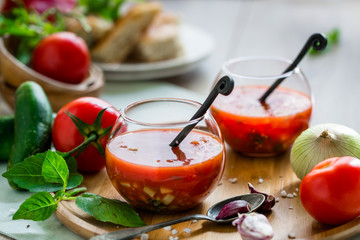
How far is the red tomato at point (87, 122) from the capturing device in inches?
85.0

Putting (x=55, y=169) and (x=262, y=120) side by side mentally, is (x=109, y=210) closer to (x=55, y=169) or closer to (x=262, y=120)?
(x=55, y=169)

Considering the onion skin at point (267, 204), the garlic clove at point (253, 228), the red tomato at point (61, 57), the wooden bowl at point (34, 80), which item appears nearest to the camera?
the garlic clove at point (253, 228)

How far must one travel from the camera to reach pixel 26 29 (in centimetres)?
301

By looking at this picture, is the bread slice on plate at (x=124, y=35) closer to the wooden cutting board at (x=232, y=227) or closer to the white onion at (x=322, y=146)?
the wooden cutting board at (x=232, y=227)

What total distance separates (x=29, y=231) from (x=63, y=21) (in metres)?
1.81

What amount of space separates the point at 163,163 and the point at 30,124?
764 mm

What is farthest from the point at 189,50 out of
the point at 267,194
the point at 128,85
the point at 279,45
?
the point at 267,194

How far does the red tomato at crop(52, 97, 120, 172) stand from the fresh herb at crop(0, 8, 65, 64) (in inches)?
37.5

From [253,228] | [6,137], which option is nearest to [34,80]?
[6,137]

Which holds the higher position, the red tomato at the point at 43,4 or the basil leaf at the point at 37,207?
the red tomato at the point at 43,4

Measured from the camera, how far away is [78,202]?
71.0 inches

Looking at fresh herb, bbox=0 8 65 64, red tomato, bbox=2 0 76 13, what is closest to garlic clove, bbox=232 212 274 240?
fresh herb, bbox=0 8 65 64

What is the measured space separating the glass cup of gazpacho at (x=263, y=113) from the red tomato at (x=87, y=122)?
1.64 feet

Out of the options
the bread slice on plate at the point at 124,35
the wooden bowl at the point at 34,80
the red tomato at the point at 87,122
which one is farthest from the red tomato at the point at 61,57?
the red tomato at the point at 87,122
